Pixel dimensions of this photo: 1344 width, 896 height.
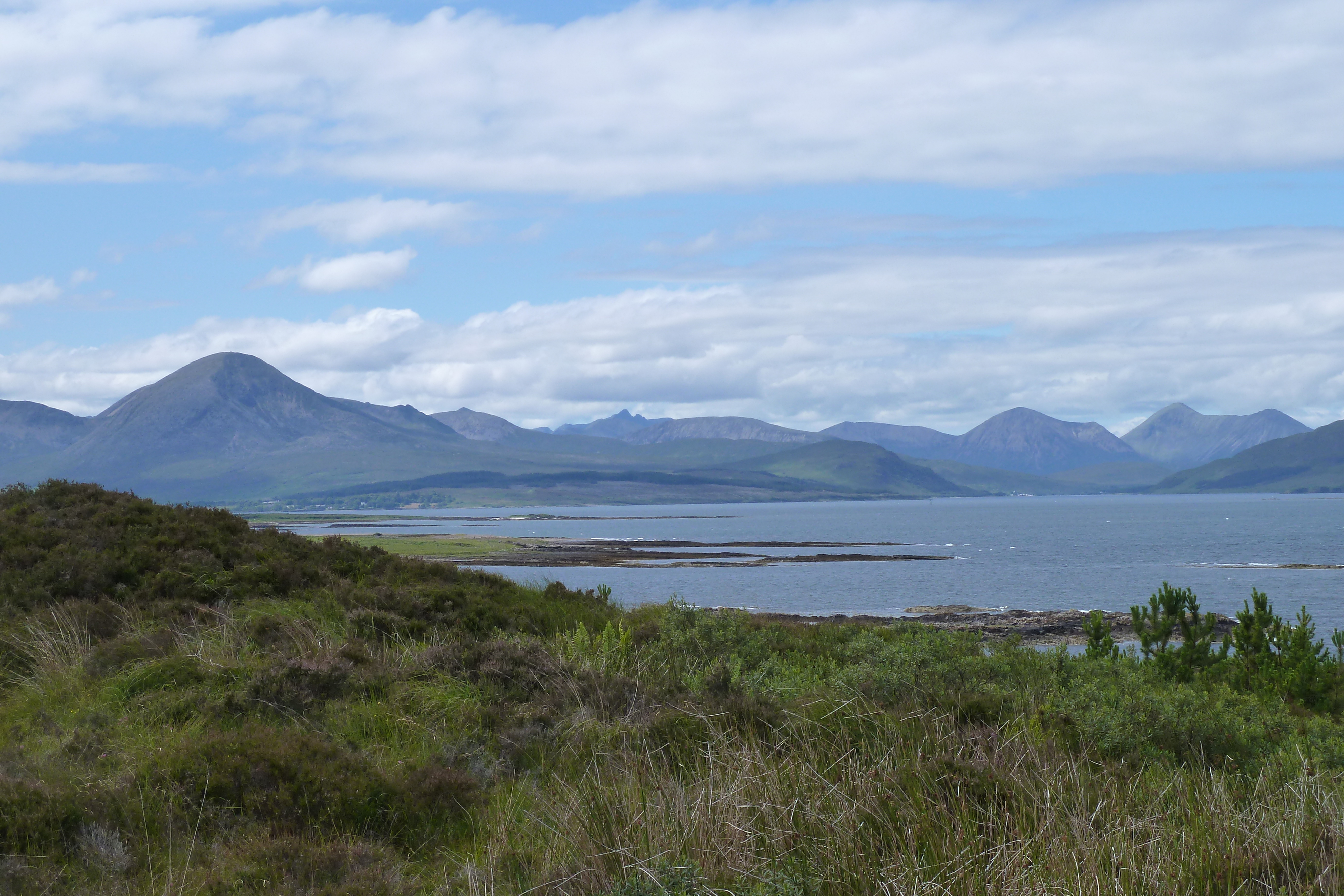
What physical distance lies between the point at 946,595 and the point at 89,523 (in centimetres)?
5236

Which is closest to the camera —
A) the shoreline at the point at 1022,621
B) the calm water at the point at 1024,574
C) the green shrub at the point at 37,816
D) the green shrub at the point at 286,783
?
the green shrub at the point at 37,816

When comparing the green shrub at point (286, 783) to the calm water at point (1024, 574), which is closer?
the green shrub at point (286, 783)

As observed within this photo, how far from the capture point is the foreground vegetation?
4.97 m

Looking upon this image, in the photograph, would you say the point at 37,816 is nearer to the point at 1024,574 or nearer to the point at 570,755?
the point at 570,755

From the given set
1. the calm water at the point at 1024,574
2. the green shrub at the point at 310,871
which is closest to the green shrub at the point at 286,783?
the green shrub at the point at 310,871

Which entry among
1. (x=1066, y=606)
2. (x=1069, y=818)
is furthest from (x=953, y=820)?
(x=1066, y=606)

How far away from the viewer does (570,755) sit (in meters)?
8.00

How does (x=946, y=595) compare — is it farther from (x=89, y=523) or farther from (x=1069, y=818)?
(x=1069, y=818)

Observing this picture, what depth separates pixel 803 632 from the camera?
17.9 metres

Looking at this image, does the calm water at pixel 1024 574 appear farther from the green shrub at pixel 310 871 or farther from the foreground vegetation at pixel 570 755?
the green shrub at pixel 310 871

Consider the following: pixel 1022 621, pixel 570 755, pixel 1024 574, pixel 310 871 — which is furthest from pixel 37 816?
pixel 1024 574

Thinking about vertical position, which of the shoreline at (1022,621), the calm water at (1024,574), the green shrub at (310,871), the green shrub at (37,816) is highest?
the green shrub at (37,816)

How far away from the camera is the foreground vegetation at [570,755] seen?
4.97 meters

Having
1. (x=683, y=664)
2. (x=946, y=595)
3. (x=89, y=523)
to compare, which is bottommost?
(x=946, y=595)
